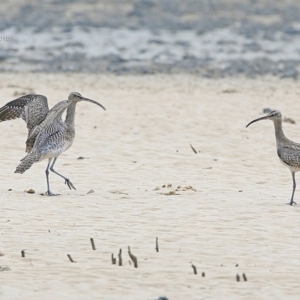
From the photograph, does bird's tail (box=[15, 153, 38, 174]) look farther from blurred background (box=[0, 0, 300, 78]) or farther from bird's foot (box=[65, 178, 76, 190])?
blurred background (box=[0, 0, 300, 78])

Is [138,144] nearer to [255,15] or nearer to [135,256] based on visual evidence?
[135,256]

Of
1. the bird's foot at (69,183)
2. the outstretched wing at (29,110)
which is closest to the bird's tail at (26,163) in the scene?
the bird's foot at (69,183)

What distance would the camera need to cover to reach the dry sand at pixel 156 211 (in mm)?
8289

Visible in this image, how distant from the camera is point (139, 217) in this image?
35.4ft

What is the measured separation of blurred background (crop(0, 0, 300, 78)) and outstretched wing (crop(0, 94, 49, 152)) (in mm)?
15078

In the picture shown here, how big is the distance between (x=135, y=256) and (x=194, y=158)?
264 inches

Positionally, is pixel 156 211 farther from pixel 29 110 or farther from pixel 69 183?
pixel 29 110

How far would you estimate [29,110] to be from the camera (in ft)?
43.5

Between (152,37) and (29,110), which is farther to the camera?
(152,37)

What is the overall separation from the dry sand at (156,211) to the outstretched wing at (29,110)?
0.81 m

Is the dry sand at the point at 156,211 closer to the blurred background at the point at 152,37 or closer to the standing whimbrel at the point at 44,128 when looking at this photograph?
the standing whimbrel at the point at 44,128

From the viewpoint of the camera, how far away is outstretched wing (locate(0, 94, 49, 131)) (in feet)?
43.2

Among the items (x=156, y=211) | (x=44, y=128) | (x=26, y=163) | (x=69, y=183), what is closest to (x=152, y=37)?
(x=44, y=128)

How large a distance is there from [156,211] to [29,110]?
9.79 feet
